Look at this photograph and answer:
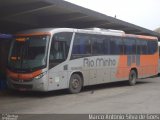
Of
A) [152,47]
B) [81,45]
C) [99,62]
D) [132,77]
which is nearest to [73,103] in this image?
[81,45]

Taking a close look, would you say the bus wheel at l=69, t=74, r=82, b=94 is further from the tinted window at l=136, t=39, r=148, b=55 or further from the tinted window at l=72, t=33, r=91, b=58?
the tinted window at l=136, t=39, r=148, b=55

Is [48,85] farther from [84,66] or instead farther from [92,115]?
[92,115]

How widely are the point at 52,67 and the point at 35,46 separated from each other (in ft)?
3.66

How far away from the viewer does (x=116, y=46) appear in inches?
829

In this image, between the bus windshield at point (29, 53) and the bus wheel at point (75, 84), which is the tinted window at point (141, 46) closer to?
the bus wheel at point (75, 84)

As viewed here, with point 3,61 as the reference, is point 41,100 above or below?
below

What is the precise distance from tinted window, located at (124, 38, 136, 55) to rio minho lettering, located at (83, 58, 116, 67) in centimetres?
Result: 168

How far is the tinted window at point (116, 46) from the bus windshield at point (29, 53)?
5.34 meters

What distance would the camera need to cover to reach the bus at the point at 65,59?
52.5ft

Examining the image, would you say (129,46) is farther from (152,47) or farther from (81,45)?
(81,45)

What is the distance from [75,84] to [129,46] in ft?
Answer: 19.5

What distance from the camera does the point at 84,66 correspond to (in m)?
18.2

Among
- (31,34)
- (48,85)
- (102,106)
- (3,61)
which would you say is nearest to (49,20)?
(3,61)

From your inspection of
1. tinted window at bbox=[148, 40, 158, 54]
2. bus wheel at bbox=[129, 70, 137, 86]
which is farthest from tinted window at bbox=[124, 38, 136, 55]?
tinted window at bbox=[148, 40, 158, 54]
